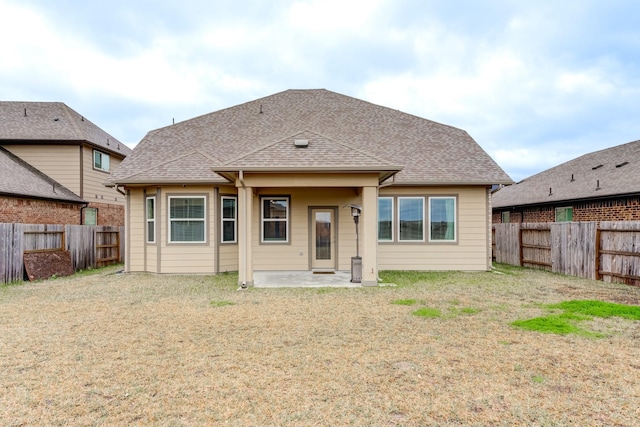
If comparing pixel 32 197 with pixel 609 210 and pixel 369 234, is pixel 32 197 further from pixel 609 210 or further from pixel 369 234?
pixel 609 210

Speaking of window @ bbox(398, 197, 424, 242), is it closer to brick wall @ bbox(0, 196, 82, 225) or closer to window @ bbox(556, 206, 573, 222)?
window @ bbox(556, 206, 573, 222)

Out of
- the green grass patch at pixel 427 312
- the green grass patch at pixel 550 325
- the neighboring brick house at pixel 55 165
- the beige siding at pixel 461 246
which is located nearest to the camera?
the green grass patch at pixel 550 325

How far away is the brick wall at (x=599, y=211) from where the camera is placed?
11.5 metres

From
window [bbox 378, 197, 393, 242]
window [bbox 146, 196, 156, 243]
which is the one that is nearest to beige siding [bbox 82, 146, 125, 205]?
window [bbox 146, 196, 156, 243]

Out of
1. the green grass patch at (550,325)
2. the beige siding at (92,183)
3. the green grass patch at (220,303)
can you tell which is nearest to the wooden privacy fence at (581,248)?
the green grass patch at (550,325)

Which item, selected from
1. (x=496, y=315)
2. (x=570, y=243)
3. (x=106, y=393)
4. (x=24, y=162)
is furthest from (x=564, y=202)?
(x=24, y=162)

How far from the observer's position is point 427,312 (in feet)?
20.7

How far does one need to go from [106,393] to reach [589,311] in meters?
7.42

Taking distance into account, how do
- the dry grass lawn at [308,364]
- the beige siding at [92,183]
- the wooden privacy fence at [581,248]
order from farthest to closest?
1. the beige siding at [92,183]
2. the wooden privacy fence at [581,248]
3. the dry grass lawn at [308,364]

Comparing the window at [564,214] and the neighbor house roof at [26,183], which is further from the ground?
the neighbor house roof at [26,183]

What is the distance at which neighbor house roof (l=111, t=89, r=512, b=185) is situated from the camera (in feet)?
28.5

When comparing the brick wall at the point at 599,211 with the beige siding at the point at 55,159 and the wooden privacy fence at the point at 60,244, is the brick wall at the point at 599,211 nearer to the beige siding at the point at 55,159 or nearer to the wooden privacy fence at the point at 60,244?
the wooden privacy fence at the point at 60,244

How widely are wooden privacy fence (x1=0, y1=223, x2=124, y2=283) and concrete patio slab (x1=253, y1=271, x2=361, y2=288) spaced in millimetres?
6522

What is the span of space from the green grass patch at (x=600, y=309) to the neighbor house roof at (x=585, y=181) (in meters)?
6.65
